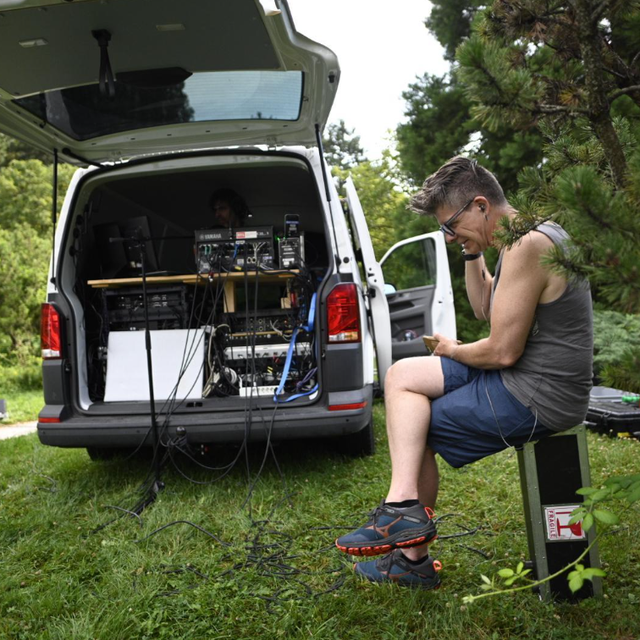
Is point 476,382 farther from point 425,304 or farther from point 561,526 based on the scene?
point 425,304

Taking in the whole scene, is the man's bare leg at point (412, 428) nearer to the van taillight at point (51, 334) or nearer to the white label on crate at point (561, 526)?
the white label on crate at point (561, 526)

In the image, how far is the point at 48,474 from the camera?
4.29 meters

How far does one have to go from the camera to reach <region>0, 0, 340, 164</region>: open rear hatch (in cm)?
264

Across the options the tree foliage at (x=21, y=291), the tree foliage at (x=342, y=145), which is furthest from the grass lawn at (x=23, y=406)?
the tree foliage at (x=342, y=145)

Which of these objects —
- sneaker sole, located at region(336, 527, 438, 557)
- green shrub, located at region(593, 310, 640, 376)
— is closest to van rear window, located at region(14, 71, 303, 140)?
sneaker sole, located at region(336, 527, 438, 557)

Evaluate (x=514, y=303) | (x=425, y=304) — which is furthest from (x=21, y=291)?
(x=514, y=303)

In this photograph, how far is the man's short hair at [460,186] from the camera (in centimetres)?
237

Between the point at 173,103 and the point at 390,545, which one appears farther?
the point at 173,103

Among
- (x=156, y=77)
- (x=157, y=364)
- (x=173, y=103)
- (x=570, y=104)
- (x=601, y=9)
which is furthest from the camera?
(x=157, y=364)

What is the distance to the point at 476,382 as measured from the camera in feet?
7.62

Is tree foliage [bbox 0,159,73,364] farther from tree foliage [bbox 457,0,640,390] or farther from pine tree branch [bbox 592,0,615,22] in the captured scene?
pine tree branch [bbox 592,0,615,22]

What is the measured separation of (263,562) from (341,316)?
1417 millimetres

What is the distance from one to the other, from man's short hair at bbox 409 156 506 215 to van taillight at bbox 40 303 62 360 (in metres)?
2.36

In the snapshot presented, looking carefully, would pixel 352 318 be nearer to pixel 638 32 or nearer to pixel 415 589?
pixel 415 589
